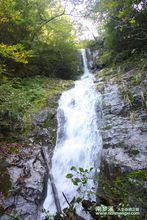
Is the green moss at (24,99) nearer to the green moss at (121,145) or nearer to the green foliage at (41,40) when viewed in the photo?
the green foliage at (41,40)

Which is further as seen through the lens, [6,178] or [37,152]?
[37,152]

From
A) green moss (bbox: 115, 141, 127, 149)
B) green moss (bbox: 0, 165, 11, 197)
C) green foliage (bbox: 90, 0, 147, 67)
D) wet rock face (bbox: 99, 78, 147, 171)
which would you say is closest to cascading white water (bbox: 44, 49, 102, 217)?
wet rock face (bbox: 99, 78, 147, 171)

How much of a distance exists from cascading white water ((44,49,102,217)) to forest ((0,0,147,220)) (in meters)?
0.23

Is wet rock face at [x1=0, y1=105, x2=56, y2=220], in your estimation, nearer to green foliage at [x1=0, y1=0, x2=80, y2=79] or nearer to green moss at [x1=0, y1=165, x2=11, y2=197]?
green moss at [x1=0, y1=165, x2=11, y2=197]

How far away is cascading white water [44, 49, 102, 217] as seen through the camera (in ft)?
15.1

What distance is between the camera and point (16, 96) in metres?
6.75

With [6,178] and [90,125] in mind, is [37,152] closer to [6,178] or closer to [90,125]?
[6,178]

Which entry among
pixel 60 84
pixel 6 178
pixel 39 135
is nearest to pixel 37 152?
pixel 39 135

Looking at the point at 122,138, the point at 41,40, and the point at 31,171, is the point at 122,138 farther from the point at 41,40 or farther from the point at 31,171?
the point at 41,40

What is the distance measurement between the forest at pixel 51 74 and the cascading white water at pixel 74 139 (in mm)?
226

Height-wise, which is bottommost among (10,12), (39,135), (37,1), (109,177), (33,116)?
(109,177)

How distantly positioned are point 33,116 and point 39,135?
3.13ft

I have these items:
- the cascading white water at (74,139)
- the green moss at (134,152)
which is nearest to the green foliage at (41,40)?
the cascading white water at (74,139)

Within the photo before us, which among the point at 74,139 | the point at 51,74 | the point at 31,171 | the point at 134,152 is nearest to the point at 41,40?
the point at 51,74
